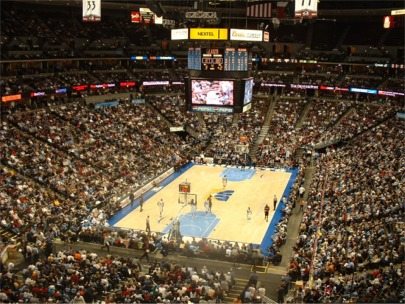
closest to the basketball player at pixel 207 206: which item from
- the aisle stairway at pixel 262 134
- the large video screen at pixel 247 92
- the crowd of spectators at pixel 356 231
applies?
the crowd of spectators at pixel 356 231

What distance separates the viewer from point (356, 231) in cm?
2147

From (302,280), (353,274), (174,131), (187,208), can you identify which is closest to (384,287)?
(353,274)

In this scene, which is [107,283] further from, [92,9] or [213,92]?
[92,9]

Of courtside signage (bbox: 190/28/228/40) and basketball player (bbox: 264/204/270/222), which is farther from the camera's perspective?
basketball player (bbox: 264/204/270/222)

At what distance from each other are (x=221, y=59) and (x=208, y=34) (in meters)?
1.98

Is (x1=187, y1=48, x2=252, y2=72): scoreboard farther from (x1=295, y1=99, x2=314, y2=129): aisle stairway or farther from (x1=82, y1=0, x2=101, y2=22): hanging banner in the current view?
(x1=295, y1=99, x2=314, y2=129): aisle stairway

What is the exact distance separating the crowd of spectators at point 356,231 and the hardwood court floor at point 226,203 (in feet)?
10.2

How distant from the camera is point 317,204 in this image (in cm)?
2642

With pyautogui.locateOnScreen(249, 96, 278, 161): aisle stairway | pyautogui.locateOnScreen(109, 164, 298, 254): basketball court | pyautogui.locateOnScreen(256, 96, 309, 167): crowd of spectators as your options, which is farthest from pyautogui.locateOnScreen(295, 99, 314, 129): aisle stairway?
pyautogui.locateOnScreen(109, 164, 298, 254): basketball court

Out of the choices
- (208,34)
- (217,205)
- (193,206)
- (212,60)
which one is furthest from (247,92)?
(193,206)

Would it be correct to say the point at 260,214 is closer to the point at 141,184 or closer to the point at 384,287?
the point at 141,184

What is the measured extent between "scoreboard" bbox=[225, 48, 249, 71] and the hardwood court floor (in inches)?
337

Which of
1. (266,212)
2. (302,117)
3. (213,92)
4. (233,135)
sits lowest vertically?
(266,212)

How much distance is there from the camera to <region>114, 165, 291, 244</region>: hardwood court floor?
26203 millimetres
